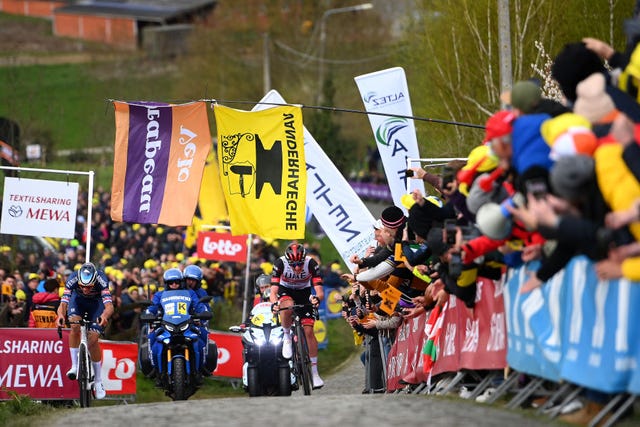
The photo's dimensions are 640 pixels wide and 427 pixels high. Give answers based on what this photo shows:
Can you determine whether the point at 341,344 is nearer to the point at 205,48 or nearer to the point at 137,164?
the point at 137,164

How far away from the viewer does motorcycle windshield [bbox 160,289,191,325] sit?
1866cm

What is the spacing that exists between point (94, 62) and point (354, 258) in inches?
2653

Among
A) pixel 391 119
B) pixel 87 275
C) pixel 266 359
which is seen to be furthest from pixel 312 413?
pixel 391 119

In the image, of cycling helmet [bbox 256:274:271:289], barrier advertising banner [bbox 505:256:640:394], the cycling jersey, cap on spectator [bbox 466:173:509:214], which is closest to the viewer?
barrier advertising banner [bbox 505:256:640:394]

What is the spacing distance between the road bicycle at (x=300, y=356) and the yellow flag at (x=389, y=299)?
1.69m

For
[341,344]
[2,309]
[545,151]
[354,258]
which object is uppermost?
[545,151]

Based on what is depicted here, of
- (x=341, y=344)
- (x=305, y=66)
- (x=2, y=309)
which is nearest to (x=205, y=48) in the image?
(x=305, y=66)

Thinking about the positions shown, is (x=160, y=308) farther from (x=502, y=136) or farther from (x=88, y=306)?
(x=502, y=136)

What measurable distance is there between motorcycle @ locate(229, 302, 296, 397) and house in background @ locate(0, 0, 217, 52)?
85.3m

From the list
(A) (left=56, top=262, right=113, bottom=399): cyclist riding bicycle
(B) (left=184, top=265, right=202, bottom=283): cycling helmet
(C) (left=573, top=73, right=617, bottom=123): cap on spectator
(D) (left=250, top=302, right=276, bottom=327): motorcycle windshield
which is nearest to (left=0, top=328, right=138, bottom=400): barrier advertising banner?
(A) (left=56, top=262, right=113, bottom=399): cyclist riding bicycle

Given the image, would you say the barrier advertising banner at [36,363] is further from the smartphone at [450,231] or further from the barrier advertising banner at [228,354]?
the smartphone at [450,231]

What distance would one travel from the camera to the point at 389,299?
1717 centimetres

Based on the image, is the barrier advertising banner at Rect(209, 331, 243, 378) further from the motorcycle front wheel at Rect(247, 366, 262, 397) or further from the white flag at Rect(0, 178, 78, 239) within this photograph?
the motorcycle front wheel at Rect(247, 366, 262, 397)

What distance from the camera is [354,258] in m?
18.2
